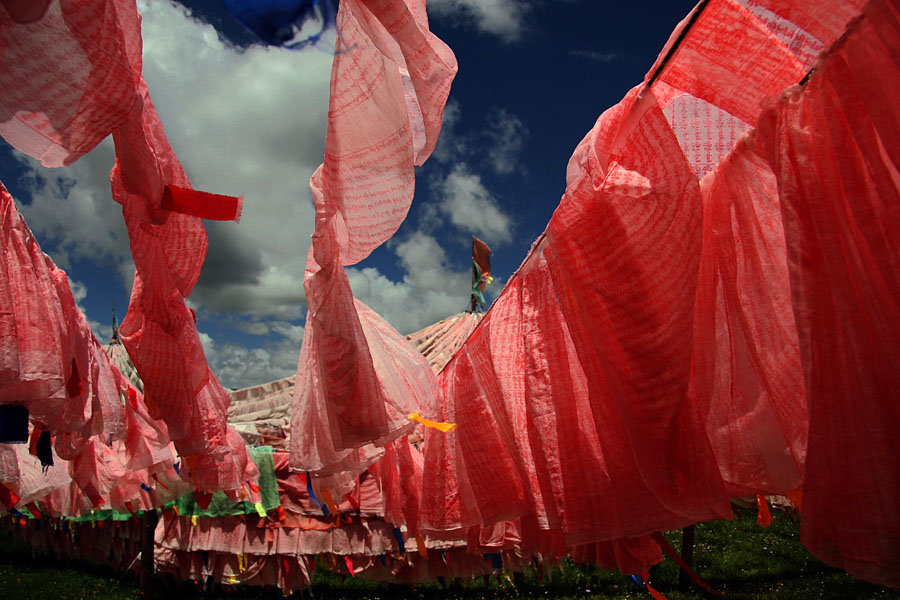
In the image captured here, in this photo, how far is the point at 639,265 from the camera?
1.11 meters

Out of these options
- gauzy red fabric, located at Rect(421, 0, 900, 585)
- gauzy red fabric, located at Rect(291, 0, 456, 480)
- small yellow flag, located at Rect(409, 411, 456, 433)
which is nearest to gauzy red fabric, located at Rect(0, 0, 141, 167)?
gauzy red fabric, located at Rect(291, 0, 456, 480)

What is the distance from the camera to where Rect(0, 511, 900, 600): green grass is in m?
5.98

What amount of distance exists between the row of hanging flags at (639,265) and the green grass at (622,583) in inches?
215

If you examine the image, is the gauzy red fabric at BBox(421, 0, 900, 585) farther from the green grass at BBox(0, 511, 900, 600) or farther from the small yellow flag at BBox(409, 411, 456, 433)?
the green grass at BBox(0, 511, 900, 600)

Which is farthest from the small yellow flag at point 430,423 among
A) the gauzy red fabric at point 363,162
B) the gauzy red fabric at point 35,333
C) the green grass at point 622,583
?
the green grass at point 622,583

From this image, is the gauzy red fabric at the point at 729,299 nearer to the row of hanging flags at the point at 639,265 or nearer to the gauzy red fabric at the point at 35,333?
the row of hanging flags at the point at 639,265

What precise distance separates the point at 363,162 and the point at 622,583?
7.25m

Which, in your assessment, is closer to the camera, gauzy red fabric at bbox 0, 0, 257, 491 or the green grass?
gauzy red fabric at bbox 0, 0, 257, 491

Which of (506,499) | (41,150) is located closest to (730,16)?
(41,150)

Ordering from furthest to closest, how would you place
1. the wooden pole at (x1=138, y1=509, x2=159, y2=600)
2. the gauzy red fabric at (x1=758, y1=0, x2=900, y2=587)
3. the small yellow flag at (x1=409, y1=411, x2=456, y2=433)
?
the wooden pole at (x1=138, y1=509, x2=159, y2=600)
the small yellow flag at (x1=409, y1=411, x2=456, y2=433)
the gauzy red fabric at (x1=758, y1=0, x2=900, y2=587)

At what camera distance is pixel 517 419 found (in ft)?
5.56

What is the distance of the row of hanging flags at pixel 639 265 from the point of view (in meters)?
0.81

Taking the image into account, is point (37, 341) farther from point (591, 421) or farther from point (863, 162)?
point (863, 162)

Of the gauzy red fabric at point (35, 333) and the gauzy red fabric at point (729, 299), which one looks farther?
the gauzy red fabric at point (35, 333)
